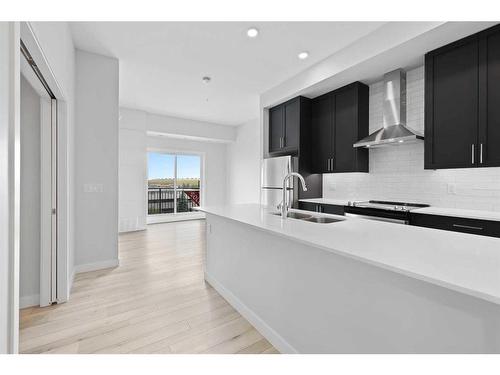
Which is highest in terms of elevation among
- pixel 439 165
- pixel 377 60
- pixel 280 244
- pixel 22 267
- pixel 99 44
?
pixel 99 44

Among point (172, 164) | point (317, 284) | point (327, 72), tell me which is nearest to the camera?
point (317, 284)

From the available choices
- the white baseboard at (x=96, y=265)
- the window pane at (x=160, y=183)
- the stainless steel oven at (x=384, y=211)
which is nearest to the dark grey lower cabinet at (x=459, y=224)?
the stainless steel oven at (x=384, y=211)

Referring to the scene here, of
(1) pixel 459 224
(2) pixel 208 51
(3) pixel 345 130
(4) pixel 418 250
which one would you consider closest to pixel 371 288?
(4) pixel 418 250

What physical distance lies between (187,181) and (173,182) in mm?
436

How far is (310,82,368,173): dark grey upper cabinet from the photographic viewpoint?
3457 mm

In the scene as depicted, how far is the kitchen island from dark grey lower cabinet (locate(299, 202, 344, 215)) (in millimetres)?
1596

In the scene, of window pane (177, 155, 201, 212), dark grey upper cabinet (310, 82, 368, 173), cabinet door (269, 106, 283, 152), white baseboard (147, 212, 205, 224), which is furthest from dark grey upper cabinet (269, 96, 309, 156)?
white baseboard (147, 212, 205, 224)

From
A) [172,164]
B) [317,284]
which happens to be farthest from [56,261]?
[172,164]

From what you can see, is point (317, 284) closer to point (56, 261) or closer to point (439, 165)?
point (439, 165)

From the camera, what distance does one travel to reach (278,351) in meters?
1.63

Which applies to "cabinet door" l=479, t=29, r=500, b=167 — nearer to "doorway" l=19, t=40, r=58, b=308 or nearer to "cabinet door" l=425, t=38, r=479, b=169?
"cabinet door" l=425, t=38, r=479, b=169

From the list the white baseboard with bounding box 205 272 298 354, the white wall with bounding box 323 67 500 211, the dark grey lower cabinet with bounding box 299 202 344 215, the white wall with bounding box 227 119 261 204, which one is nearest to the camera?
the white baseboard with bounding box 205 272 298 354

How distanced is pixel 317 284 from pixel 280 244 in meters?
0.37

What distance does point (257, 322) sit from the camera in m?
1.87
